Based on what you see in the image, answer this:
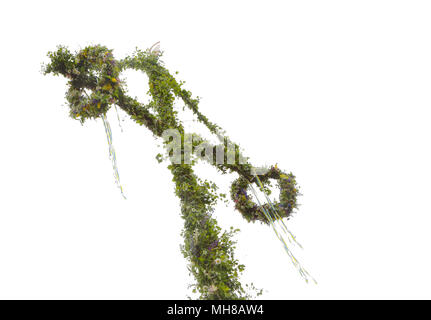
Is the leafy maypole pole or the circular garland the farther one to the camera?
the circular garland

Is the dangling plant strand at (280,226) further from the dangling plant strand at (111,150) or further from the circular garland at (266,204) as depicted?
the dangling plant strand at (111,150)

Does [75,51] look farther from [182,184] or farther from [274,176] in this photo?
[274,176]

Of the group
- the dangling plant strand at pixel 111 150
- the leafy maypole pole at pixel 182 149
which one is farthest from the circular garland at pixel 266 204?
the dangling plant strand at pixel 111 150

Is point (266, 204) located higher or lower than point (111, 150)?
lower

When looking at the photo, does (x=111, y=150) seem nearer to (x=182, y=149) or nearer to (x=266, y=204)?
(x=182, y=149)

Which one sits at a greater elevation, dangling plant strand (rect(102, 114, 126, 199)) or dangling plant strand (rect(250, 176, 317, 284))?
dangling plant strand (rect(102, 114, 126, 199))

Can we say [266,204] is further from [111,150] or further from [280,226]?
[111,150]

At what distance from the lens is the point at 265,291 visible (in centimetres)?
276

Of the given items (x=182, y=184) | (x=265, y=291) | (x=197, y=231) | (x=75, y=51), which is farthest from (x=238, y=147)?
(x=75, y=51)

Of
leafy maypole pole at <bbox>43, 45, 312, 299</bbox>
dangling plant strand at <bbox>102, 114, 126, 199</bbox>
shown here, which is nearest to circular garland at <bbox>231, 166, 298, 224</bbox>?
leafy maypole pole at <bbox>43, 45, 312, 299</bbox>

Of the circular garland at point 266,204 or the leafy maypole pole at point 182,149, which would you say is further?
the circular garland at point 266,204

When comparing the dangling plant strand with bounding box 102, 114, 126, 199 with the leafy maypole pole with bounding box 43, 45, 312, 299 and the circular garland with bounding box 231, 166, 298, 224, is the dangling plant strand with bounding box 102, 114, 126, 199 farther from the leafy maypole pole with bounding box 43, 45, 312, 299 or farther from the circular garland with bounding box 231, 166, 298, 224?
the circular garland with bounding box 231, 166, 298, 224

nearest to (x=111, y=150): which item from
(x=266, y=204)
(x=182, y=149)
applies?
(x=182, y=149)

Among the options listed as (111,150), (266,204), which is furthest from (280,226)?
(111,150)
